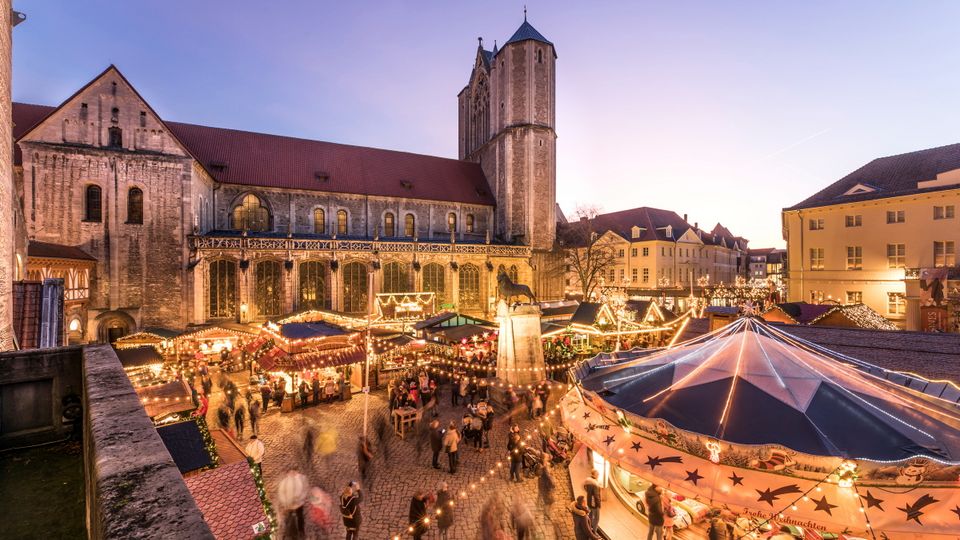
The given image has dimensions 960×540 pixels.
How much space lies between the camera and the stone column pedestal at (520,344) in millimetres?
14867

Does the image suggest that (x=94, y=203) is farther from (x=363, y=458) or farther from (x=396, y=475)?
(x=396, y=475)

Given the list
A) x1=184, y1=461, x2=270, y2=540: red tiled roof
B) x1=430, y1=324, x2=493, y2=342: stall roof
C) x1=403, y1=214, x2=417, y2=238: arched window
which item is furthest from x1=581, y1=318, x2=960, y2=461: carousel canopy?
x1=403, y1=214, x2=417, y2=238: arched window

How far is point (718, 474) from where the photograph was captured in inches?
245

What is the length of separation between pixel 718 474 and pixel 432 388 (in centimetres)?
1098

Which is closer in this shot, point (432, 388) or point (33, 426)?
point (33, 426)

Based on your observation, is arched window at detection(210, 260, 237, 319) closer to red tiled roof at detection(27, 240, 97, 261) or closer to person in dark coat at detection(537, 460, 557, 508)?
red tiled roof at detection(27, 240, 97, 261)

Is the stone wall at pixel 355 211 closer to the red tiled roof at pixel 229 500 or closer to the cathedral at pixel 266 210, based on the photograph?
the cathedral at pixel 266 210

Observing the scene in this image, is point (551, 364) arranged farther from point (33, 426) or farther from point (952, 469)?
point (33, 426)

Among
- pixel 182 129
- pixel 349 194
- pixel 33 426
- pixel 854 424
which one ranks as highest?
pixel 182 129

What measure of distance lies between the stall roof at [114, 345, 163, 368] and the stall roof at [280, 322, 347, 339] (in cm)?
409

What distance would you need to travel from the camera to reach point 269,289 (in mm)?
27312

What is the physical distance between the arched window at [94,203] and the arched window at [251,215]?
7245 mm

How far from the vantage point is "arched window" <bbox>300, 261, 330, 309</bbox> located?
28141 mm

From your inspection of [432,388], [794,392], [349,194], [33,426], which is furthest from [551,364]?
[349,194]
